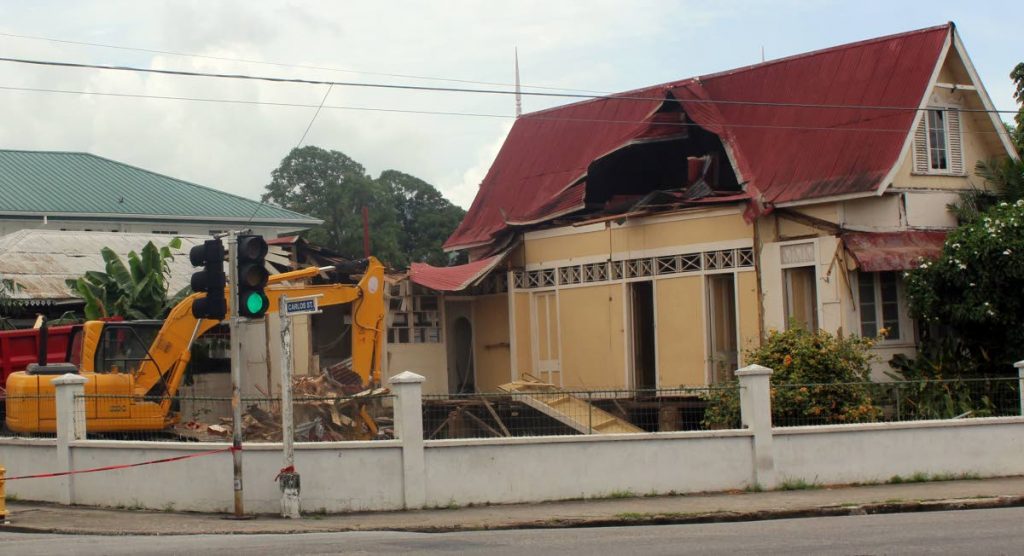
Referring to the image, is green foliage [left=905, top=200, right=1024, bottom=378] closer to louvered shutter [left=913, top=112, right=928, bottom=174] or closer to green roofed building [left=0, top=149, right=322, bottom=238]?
louvered shutter [left=913, top=112, right=928, bottom=174]

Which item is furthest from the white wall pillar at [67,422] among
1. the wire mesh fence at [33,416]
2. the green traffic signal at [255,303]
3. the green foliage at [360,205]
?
the green foliage at [360,205]

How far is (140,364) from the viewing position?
21.0m

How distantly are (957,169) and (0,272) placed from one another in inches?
882

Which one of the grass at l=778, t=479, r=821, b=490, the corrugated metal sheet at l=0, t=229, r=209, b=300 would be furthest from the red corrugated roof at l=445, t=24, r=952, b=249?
the corrugated metal sheet at l=0, t=229, r=209, b=300

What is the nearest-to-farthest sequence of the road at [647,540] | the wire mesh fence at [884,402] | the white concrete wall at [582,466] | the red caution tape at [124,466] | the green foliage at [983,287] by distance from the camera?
the road at [647,540] → the red caution tape at [124,466] → the white concrete wall at [582,466] → the wire mesh fence at [884,402] → the green foliage at [983,287]

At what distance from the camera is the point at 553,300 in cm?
2834

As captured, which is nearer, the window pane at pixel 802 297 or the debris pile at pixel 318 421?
the debris pile at pixel 318 421

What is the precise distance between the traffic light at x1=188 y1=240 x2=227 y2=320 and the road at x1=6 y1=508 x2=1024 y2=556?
2906mm

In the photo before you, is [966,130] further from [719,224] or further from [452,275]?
[452,275]

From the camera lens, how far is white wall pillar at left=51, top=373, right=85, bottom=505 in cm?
1817

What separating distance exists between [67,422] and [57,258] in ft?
51.8

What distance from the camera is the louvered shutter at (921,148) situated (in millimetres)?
23625

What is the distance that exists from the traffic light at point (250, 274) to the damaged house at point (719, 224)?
38.3 feet

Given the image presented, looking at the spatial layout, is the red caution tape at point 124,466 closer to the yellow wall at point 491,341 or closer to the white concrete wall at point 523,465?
the white concrete wall at point 523,465
